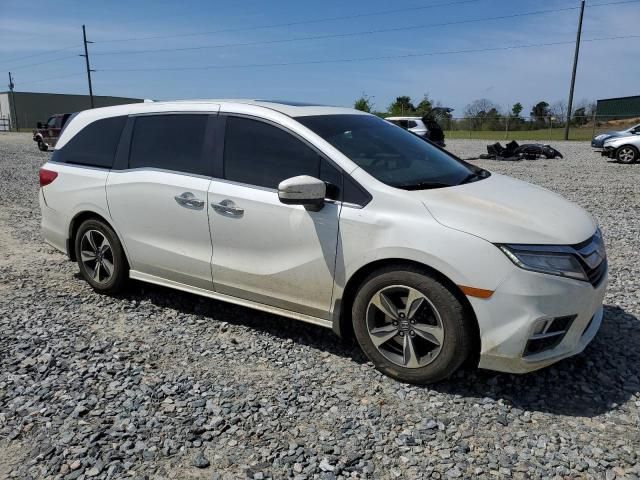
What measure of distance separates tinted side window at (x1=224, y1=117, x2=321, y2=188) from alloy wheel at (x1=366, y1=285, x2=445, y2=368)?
3.25ft

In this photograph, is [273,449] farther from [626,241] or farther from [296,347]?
[626,241]

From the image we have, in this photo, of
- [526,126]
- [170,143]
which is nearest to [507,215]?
[170,143]

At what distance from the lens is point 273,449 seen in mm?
2754

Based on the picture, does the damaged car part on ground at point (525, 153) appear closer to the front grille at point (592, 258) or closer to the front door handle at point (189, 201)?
the front grille at point (592, 258)

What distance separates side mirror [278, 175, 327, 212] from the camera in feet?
10.9

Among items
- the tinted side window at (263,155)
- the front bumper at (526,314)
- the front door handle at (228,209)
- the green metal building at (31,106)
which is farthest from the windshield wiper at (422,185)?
the green metal building at (31,106)

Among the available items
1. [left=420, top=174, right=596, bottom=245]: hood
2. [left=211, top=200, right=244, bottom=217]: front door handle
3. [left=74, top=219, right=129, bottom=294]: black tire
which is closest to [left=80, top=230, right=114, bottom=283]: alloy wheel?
[left=74, top=219, right=129, bottom=294]: black tire

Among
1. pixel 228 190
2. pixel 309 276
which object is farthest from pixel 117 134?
pixel 309 276

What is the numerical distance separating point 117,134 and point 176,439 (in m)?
2.97

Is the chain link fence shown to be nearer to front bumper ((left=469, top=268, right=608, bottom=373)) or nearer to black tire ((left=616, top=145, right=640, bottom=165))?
black tire ((left=616, top=145, right=640, bottom=165))

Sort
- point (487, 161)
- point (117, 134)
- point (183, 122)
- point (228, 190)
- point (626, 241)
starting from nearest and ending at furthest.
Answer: point (228, 190) → point (183, 122) → point (117, 134) → point (626, 241) → point (487, 161)

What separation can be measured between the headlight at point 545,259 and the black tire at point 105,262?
3.32 meters

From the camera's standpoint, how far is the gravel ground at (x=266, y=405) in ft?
8.70

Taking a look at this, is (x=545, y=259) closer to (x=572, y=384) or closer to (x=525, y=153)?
(x=572, y=384)
